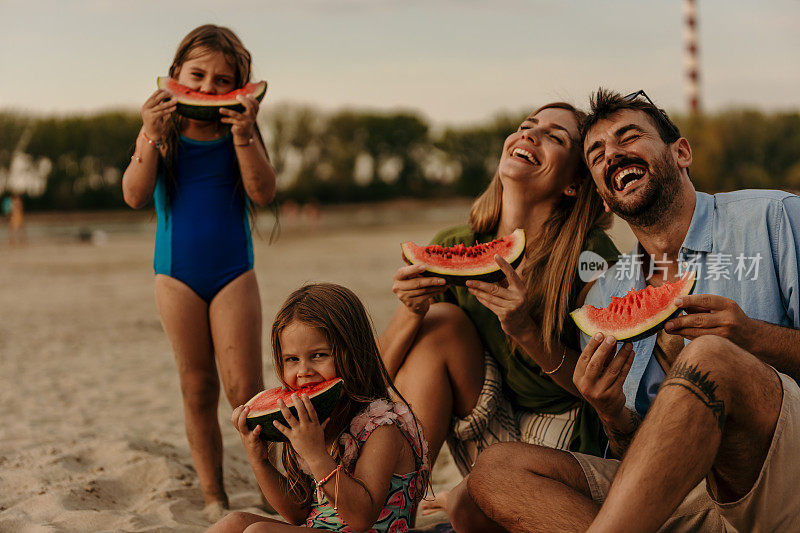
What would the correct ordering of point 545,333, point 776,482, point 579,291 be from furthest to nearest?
point 579,291 → point 545,333 → point 776,482

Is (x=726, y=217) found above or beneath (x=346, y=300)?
above

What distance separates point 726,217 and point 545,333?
2.75 feet

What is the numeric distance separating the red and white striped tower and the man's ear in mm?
42127

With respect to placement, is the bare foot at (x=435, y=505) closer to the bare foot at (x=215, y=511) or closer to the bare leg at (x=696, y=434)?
the bare foot at (x=215, y=511)

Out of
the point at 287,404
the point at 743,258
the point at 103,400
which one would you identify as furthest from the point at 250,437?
the point at 103,400

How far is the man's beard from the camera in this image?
9.52ft

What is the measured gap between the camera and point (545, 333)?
3133 mm

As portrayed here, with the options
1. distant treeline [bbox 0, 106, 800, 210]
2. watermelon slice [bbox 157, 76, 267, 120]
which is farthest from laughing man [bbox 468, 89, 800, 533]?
distant treeline [bbox 0, 106, 800, 210]

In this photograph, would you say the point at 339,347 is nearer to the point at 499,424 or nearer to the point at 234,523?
the point at 234,523

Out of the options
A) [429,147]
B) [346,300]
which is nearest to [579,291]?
[346,300]

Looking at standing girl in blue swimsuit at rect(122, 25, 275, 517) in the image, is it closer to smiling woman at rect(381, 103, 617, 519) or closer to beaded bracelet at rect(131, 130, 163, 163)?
beaded bracelet at rect(131, 130, 163, 163)

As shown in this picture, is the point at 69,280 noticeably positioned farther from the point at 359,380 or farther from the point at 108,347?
the point at 359,380

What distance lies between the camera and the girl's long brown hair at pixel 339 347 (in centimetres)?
267

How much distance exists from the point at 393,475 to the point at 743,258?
1.53m
